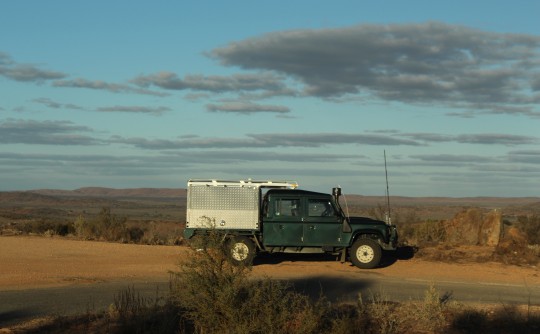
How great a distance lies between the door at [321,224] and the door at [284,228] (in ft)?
0.65

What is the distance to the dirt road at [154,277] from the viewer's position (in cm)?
1547

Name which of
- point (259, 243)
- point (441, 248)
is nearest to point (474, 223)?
point (441, 248)

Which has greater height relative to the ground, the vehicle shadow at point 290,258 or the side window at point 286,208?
the side window at point 286,208

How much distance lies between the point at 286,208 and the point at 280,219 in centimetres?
37

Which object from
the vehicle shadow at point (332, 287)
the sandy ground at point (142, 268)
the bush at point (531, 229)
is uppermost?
the bush at point (531, 229)

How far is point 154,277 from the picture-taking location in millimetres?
19250

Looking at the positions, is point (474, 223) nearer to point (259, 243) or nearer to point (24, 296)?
point (259, 243)

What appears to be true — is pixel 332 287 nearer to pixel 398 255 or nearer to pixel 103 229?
pixel 398 255

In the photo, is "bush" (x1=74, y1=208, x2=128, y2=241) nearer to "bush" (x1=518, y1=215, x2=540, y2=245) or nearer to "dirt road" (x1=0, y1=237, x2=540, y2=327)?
"dirt road" (x1=0, y1=237, x2=540, y2=327)

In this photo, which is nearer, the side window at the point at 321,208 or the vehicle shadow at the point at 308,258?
the side window at the point at 321,208

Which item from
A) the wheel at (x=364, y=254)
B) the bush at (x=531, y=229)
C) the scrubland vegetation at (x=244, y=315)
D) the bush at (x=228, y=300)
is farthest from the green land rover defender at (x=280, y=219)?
the bush at (x=531, y=229)

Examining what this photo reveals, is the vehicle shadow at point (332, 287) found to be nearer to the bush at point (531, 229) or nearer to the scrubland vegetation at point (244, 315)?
the scrubland vegetation at point (244, 315)

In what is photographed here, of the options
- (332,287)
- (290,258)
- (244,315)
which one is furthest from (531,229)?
(244,315)

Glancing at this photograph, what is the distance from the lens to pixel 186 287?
36.7 feet
